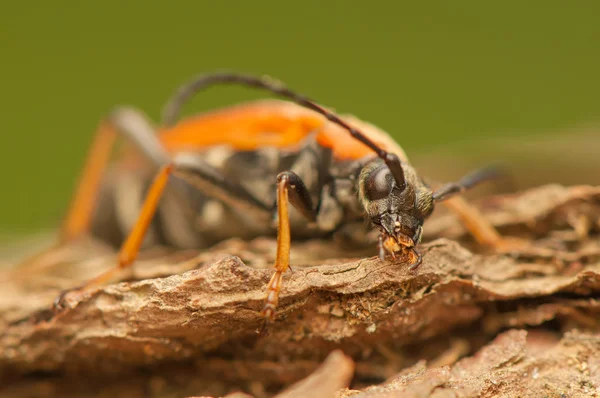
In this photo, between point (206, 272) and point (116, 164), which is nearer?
point (206, 272)

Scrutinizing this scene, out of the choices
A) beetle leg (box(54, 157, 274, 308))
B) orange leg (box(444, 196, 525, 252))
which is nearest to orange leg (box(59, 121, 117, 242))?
beetle leg (box(54, 157, 274, 308))

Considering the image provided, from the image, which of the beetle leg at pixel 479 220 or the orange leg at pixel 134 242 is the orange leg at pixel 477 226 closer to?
the beetle leg at pixel 479 220

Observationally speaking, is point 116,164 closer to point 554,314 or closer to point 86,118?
point 86,118

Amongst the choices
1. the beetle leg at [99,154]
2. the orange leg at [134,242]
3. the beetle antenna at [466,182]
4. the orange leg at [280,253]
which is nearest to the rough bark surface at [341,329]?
the orange leg at [280,253]

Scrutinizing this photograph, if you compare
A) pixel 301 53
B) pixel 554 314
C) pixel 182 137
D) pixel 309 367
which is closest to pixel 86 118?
pixel 301 53

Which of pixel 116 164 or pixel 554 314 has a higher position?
pixel 116 164

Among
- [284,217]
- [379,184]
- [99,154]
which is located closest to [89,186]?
[99,154]
